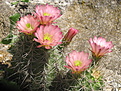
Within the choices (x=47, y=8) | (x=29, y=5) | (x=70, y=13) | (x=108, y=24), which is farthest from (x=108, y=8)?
(x=47, y=8)

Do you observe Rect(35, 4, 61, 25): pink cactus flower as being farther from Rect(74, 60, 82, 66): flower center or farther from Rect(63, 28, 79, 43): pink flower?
Rect(74, 60, 82, 66): flower center

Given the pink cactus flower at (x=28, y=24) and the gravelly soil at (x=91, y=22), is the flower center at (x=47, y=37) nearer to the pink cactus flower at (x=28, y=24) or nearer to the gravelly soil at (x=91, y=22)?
the pink cactus flower at (x=28, y=24)

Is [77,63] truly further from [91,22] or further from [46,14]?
[91,22]

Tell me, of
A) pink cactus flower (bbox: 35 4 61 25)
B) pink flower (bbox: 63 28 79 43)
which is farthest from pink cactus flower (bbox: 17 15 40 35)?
pink flower (bbox: 63 28 79 43)

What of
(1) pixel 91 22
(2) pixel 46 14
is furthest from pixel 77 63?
(1) pixel 91 22

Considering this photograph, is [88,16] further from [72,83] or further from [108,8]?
[72,83]
